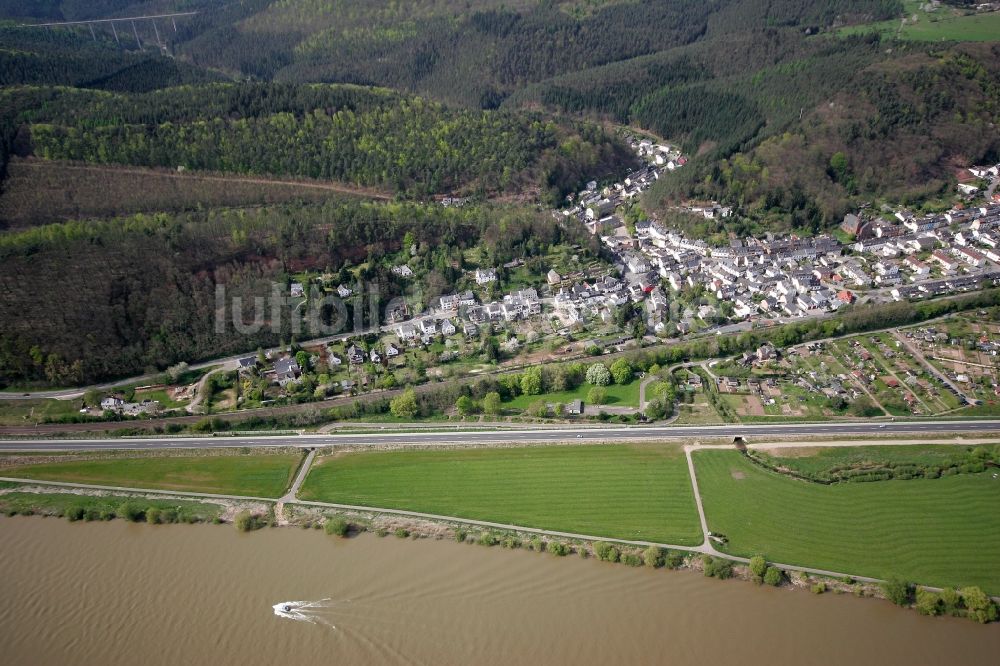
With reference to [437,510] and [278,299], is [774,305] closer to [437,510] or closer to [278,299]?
[437,510]

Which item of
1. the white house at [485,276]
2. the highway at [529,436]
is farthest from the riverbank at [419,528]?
the white house at [485,276]

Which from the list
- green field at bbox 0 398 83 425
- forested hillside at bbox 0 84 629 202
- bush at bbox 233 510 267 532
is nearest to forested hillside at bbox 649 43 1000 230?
forested hillside at bbox 0 84 629 202

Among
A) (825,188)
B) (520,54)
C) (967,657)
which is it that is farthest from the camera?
(520,54)

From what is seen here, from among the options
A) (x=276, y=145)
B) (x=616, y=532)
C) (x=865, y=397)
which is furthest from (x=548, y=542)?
(x=276, y=145)

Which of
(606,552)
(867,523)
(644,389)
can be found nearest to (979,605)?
(867,523)

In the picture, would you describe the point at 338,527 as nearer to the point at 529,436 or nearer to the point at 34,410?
the point at 529,436
